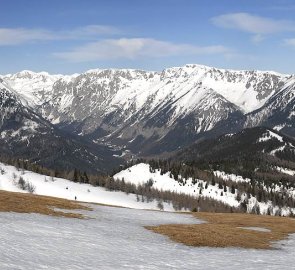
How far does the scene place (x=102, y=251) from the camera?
3566cm

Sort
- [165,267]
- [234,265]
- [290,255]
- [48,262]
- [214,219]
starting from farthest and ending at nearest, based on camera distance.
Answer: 1. [214,219]
2. [290,255]
3. [234,265]
4. [165,267]
5. [48,262]

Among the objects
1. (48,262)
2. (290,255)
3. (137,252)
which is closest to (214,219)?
(290,255)

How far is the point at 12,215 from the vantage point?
165 ft

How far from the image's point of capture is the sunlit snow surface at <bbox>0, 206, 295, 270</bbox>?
98.4 ft

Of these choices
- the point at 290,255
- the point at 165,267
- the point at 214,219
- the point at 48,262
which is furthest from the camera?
the point at 214,219

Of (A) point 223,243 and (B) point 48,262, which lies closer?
(B) point 48,262

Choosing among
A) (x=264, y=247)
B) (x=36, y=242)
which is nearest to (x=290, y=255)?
(x=264, y=247)

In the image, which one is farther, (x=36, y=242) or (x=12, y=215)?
(x=12, y=215)

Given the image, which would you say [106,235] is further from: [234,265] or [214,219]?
[214,219]

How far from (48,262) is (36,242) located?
22.6ft

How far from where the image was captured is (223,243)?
4762cm

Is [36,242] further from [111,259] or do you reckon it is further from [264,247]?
[264,247]

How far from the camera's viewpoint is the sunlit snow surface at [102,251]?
30000mm

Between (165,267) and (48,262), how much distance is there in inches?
310
